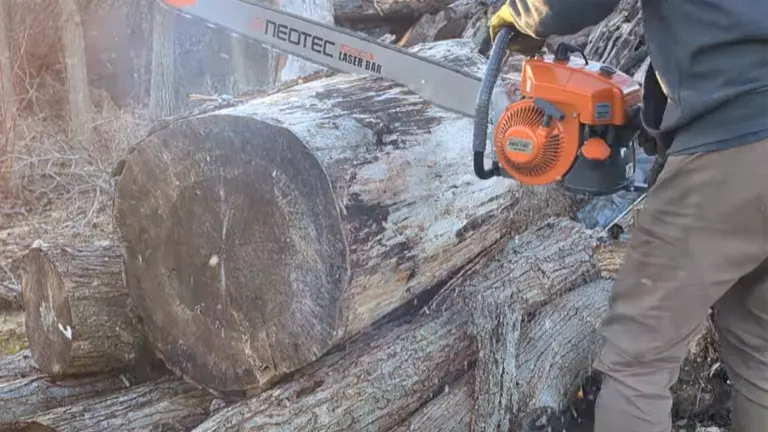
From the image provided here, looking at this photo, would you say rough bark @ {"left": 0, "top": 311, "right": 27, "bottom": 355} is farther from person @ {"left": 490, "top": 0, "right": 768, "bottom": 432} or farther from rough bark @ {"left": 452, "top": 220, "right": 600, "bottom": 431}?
person @ {"left": 490, "top": 0, "right": 768, "bottom": 432}

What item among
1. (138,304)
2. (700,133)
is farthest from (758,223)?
(138,304)

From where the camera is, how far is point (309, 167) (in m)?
2.47

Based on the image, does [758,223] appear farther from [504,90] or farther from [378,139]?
[378,139]

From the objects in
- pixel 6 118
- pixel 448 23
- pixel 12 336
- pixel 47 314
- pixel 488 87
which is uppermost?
pixel 488 87

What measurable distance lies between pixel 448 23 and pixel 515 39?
460cm

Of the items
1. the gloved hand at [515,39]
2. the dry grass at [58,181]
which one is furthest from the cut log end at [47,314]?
the gloved hand at [515,39]

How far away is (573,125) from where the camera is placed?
234 centimetres

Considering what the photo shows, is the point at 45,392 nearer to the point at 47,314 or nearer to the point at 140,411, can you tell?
the point at 47,314

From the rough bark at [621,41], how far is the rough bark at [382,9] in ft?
7.54

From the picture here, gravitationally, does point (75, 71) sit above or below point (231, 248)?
below

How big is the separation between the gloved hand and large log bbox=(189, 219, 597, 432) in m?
0.99

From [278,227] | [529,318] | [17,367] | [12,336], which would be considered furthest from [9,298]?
[529,318]

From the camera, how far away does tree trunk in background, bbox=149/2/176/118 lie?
6.79 m

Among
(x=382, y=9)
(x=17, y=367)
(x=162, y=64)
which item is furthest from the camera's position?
(x=382, y=9)
